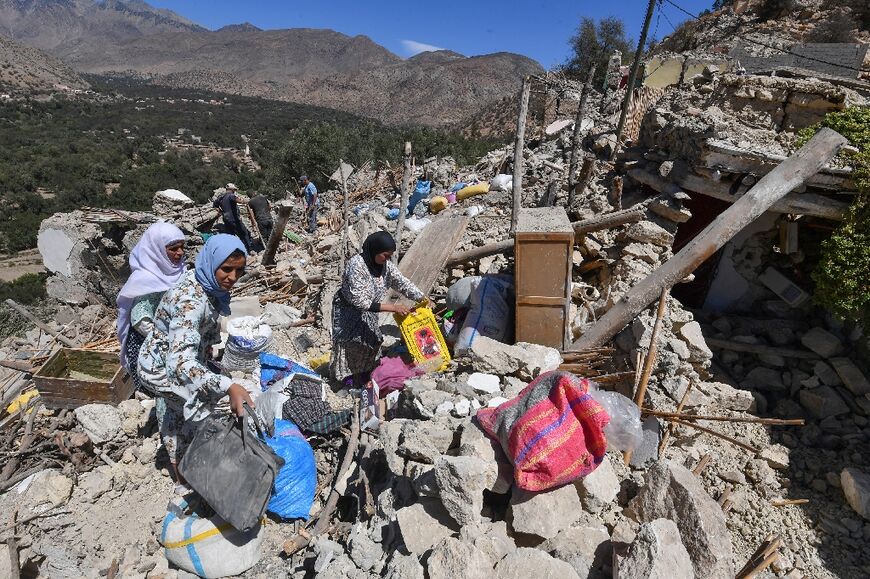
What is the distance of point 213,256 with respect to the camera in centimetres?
241

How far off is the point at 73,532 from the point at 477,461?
3.05 meters

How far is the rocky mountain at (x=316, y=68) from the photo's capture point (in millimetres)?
75250

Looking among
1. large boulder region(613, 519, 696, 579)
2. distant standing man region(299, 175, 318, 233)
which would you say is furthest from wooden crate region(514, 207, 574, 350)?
distant standing man region(299, 175, 318, 233)

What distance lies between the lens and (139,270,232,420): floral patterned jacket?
7.97 feet

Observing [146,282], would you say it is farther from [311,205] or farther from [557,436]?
[311,205]

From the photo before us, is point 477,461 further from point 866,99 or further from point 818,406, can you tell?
point 866,99

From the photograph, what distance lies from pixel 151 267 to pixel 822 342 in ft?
22.6

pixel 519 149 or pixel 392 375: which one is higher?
pixel 519 149

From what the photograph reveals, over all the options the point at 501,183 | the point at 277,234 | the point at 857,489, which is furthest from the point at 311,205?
the point at 857,489

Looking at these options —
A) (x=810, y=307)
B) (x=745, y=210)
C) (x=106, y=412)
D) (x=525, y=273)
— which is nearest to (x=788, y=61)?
(x=810, y=307)

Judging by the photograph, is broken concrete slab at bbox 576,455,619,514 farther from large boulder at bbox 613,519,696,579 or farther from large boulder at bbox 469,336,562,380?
large boulder at bbox 469,336,562,380

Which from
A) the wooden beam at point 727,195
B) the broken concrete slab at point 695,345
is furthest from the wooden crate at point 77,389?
the wooden beam at point 727,195

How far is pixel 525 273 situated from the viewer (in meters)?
4.03

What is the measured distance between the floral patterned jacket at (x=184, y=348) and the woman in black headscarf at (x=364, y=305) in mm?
1227
